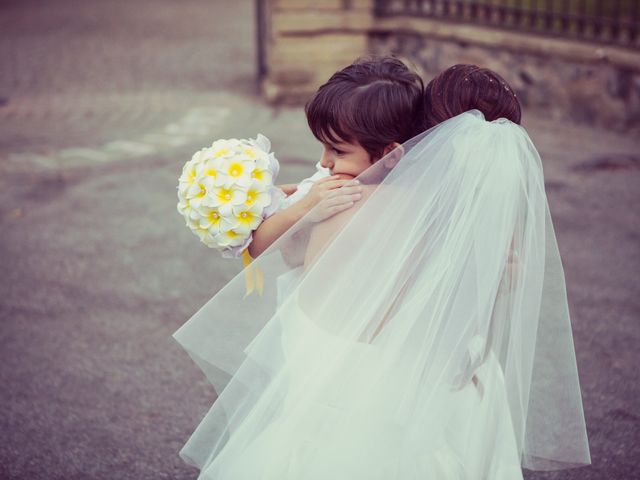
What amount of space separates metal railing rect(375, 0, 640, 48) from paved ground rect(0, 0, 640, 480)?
2.66 ft

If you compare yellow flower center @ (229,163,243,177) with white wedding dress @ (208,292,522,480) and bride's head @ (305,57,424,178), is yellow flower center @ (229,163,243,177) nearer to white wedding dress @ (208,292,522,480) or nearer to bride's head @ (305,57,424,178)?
bride's head @ (305,57,424,178)

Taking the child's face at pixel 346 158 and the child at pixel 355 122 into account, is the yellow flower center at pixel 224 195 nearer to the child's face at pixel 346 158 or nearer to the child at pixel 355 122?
the child at pixel 355 122

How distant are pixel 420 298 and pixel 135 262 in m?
2.91

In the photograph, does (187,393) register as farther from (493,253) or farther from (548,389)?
(493,253)

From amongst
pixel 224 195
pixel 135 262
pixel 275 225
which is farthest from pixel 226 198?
pixel 135 262

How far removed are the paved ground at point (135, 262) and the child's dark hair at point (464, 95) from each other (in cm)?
141

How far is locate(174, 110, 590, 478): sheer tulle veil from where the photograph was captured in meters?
1.90

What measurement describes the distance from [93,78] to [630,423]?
25.2ft

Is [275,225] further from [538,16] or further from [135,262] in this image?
[538,16]

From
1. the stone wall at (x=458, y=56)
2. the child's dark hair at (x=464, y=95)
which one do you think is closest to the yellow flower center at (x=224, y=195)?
the child's dark hair at (x=464, y=95)

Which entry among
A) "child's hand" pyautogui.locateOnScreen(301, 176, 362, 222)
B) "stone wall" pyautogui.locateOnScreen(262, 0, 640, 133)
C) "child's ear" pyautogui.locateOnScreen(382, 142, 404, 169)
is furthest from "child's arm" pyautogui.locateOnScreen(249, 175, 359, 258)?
"stone wall" pyautogui.locateOnScreen(262, 0, 640, 133)

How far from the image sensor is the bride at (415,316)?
6.23ft

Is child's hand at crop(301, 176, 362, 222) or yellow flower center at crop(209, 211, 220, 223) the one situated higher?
child's hand at crop(301, 176, 362, 222)

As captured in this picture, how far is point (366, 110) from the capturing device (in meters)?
1.88
